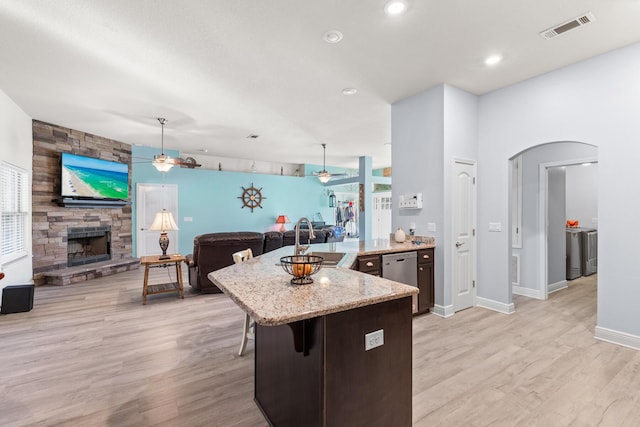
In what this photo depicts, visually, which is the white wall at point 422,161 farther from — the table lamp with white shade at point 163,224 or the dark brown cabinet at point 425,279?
the table lamp with white shade at point 163,224

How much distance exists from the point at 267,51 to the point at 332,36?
27.8 inches

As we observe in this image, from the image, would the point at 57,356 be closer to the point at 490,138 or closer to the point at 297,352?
the point at 297,352

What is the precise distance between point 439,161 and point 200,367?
342cm

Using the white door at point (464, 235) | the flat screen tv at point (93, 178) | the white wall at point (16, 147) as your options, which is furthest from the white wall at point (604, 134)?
the flat screen tv at point (93, 178)

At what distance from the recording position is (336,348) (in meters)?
1.42

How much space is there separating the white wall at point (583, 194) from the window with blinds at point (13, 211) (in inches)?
391

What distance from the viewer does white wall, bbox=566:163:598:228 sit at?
6.19 m

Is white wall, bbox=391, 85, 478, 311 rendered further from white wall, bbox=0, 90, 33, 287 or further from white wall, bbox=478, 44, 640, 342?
white wall, bbox=0, 90, 33, 287

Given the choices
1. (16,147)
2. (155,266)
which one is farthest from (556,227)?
(16,147)

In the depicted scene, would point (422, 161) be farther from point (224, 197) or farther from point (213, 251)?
point (224, 197)

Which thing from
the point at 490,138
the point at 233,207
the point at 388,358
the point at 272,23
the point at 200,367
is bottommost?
the point at 200,367

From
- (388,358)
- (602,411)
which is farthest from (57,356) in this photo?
(602,411)

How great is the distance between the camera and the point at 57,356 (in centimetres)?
282

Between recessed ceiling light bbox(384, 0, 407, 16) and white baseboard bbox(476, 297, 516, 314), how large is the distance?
3.56 m
